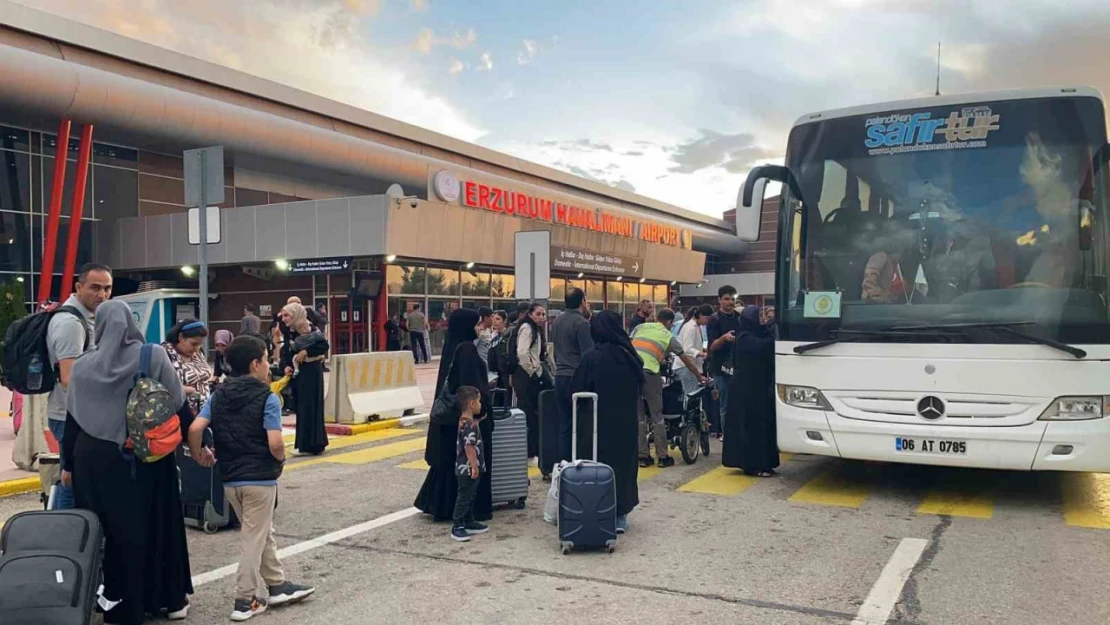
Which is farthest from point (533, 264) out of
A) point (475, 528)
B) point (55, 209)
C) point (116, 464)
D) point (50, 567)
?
point (55, 209)

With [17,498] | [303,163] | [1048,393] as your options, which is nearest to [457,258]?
[303,163]

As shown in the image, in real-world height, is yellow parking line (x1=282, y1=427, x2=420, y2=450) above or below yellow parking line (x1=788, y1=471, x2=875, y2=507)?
below

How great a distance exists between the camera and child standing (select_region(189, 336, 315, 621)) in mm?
4746

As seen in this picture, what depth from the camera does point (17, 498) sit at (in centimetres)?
799

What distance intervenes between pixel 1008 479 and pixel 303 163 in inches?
1140

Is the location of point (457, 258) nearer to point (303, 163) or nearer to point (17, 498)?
point (303, 163)

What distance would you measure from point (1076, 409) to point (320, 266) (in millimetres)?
22130

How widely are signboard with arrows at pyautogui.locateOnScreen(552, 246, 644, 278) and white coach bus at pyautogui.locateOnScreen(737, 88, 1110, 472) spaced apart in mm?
24760

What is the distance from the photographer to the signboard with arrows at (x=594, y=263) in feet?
109

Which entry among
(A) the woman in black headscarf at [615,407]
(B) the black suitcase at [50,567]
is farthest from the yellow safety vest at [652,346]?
(B) the black suitcase at [50,567]

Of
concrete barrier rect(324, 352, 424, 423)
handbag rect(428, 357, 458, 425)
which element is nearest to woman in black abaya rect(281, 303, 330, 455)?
concrete barrier rect(324, 352, 424, 423)

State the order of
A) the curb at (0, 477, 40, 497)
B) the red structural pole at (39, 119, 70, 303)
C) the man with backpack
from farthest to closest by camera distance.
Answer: the red structural pole at (39, 119, 70, 303) < the curb at (0, 477, 40, 497) < the man with backpack

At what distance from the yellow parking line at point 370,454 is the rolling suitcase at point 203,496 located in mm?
2545

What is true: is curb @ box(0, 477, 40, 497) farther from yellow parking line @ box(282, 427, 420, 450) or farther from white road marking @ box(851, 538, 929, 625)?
white road marking @ box(851, 538, 929, 625)
